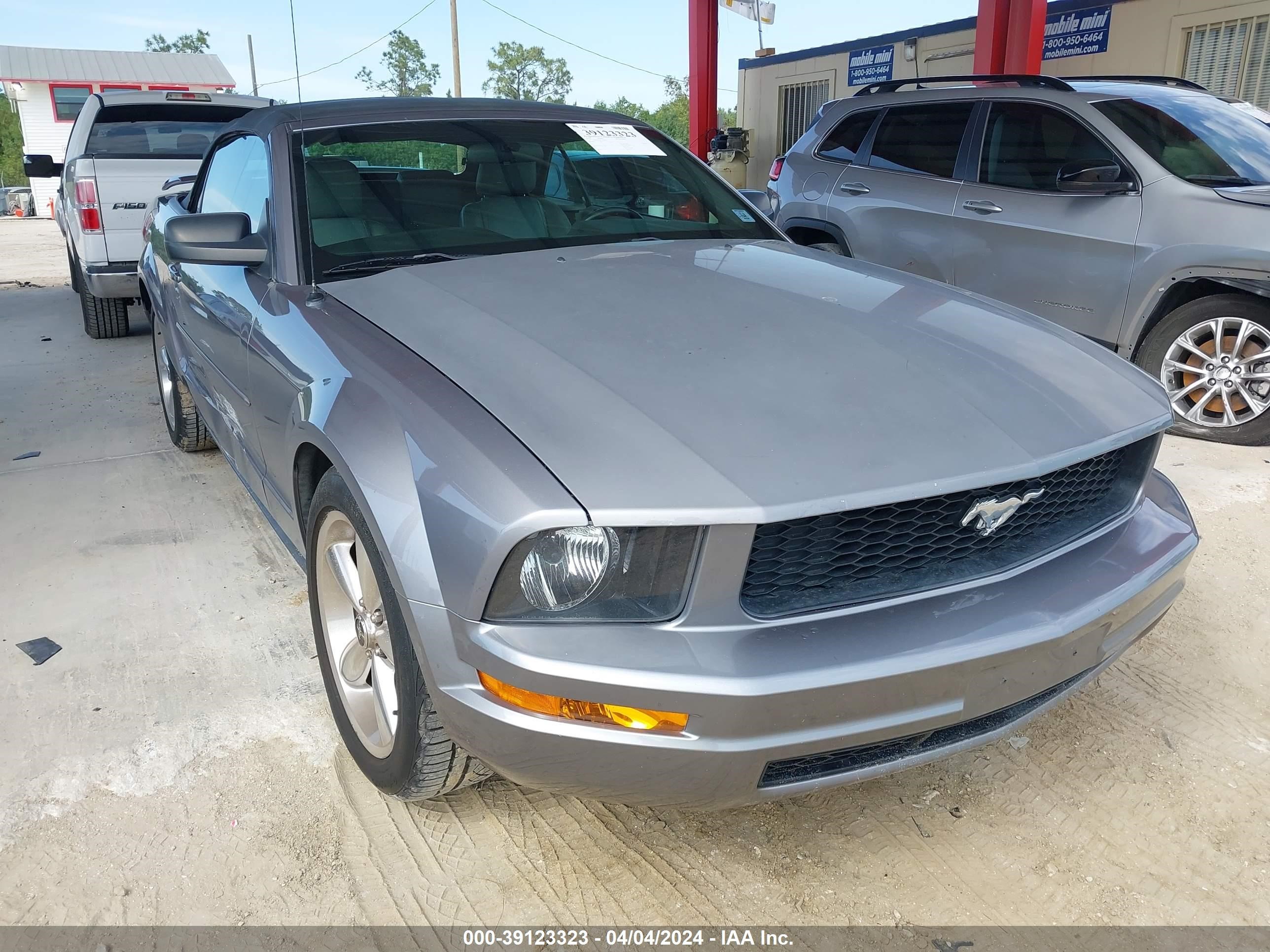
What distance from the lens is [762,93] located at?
17.0 metres

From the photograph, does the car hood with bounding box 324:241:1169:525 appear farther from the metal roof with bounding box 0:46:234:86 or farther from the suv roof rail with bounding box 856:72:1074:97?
the metal roof with bounding box 0:46:234:86

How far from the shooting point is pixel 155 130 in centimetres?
688

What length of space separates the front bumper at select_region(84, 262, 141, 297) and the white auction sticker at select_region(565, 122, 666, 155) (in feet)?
14.2

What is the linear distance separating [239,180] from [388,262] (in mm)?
1075

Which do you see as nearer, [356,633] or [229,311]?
[356,633]

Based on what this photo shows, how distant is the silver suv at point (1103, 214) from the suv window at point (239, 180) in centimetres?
371

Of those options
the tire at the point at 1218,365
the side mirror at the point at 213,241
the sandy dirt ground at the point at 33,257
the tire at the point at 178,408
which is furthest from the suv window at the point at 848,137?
the sandy dirt ground at the point at 33,257

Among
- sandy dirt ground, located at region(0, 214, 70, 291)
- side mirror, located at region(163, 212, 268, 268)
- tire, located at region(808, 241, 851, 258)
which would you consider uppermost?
side mirror, located at region(163, 212, 268, 268)

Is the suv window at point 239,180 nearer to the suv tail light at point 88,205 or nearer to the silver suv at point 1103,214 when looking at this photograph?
the suv tail light at point 88,205

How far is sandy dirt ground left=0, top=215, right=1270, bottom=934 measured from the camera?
1.92 m

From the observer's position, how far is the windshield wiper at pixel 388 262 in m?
2.56

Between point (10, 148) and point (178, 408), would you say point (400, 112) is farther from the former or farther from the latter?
point (10, 148)

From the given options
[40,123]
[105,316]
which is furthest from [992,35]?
[40,123]

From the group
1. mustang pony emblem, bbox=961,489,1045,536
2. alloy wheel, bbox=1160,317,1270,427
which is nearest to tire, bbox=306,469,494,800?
mustang pony emblem, bbox=961,489,1045,536
